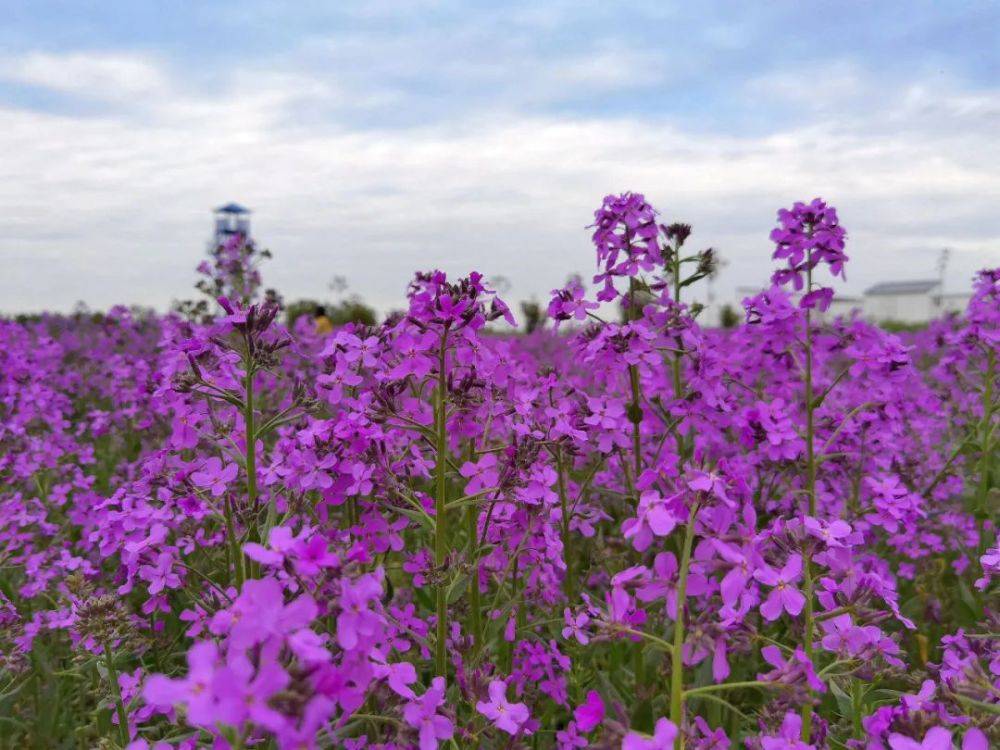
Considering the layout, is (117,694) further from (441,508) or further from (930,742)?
(930,742)

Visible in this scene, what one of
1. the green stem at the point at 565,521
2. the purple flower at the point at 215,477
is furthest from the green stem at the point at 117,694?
the green stem at the point at 565,521

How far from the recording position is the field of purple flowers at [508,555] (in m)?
1.78

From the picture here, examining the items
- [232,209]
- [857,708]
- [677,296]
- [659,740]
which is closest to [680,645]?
[659,740]

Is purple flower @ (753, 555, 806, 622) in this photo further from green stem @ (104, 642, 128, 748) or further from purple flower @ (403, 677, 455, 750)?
green stem @ (104, 642, 128, 748)

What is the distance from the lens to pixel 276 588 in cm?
140

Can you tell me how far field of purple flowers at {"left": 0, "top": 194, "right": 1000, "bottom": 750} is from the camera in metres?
1.78

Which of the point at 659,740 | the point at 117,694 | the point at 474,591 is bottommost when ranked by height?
the point at 117,694

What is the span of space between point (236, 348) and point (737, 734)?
2315 millimetres

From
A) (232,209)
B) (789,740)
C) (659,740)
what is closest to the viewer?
(659,740)

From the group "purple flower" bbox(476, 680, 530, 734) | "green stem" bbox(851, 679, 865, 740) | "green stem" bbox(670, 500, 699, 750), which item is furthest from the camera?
"green stem" bbox(851, 679, 865, 740)

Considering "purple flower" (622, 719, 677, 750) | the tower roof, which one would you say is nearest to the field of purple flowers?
"purple flower" (622, 719, 677, 750)

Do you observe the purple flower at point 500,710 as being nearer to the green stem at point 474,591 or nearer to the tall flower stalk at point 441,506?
the tall flower stalk at point 441,506

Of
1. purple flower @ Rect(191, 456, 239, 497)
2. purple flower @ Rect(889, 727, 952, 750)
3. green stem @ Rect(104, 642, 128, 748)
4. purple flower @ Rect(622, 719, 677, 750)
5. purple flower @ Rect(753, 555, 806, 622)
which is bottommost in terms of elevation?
green stem @ Rect(104, 642, 128, 748)

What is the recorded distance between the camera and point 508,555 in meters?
3.26
